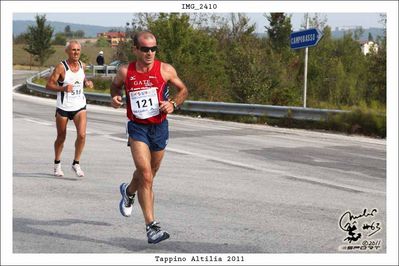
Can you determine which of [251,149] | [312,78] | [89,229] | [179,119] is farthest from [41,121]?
[312,78]

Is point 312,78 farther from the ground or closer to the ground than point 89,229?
farther from the ground

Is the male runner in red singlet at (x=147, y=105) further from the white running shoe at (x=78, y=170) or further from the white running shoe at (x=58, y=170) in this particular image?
the white running shoe at (x=58, y=170)

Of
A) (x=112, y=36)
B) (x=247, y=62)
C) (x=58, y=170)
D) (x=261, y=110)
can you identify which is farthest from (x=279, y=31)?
(x=58, y=170)

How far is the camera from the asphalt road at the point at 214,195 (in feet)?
19.9

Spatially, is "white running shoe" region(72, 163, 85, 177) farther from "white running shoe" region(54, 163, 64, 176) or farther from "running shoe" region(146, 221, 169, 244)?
"running shoe" region(146, 221, 169, 244)

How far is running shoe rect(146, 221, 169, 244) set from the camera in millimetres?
5840

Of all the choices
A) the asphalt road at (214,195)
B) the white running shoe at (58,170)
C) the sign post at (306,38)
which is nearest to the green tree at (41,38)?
the sign post at (306,38)

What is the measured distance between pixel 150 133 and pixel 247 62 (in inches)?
758

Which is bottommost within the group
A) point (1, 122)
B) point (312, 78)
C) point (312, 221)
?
point (312, 221)

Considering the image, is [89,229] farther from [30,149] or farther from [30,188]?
[30,149]

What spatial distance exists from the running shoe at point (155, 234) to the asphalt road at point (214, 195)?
8 cm

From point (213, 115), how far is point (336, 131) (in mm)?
5156

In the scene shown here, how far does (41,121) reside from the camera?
1781 cm

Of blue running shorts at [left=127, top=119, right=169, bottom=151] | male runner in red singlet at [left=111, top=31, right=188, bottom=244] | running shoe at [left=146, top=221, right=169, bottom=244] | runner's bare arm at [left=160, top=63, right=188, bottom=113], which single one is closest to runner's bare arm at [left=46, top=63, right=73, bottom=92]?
male runner in red singlet at [left=111, top=31, right=188, bottom=244]
